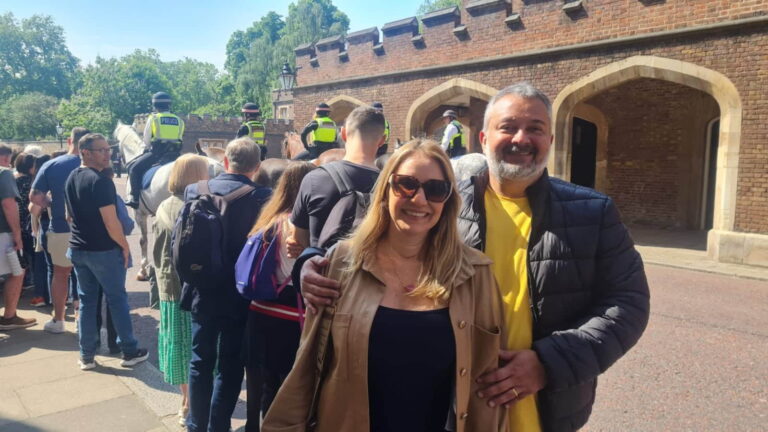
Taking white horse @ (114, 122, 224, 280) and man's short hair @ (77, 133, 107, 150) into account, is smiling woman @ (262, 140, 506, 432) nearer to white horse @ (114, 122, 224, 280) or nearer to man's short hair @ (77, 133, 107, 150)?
man's short hair @ (77, 133, 107, 150)

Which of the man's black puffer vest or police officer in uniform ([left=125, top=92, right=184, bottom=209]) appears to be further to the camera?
police officer in uniform ([left=125, top=92, right=184, bottom=209])

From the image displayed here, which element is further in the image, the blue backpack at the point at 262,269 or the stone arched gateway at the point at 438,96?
the stone arched gateway at the point at 438,96

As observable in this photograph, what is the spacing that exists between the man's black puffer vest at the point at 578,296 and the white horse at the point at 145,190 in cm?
461

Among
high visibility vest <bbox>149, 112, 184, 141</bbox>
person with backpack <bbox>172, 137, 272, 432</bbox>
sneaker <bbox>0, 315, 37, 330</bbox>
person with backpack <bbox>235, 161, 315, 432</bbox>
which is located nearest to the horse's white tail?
high visibility vest <bbox>149, 112, 184, 141</bbox>

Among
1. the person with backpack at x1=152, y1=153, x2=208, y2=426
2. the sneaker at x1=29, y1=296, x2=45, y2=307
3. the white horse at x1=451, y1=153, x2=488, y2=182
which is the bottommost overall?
the sneaker at x1=29, y1=296, x2=45, y2=307

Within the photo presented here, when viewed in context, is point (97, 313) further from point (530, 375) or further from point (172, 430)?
point (530, 375)

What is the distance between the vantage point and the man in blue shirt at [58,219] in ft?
18.4

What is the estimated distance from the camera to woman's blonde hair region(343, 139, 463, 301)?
5.97 ft

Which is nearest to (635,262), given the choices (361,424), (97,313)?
(361,424)

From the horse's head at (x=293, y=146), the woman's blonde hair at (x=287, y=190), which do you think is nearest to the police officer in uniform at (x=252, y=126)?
the horse's head at (x=293, y=146)

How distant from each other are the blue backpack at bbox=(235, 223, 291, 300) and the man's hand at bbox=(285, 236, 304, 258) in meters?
0.13

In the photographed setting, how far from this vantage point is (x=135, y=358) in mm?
4762

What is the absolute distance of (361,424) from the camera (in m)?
1.75

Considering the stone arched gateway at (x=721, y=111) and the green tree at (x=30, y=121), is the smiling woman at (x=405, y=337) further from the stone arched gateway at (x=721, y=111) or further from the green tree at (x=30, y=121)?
the green tree at (x=30, y=121)
